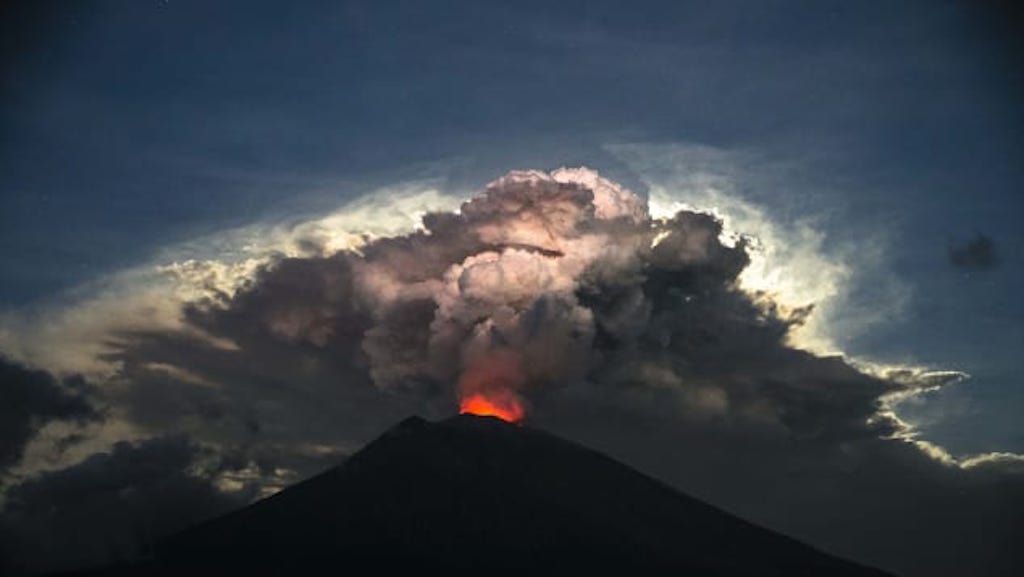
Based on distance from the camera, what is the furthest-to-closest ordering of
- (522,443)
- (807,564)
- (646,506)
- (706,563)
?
(522,443) → (646,506) → (807,564) → (706,563)

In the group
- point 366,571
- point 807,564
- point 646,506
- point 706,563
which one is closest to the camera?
point 366,571

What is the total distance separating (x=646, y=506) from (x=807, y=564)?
1071 inches

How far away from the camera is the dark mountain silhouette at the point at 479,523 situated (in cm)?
13475

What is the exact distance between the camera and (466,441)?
6791 inches

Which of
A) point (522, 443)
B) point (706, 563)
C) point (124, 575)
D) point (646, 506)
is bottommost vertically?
point (124, 575)

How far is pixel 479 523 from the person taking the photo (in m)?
148

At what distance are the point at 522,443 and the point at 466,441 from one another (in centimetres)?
1060

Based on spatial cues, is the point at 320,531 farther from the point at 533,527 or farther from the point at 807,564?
the point at 807,564

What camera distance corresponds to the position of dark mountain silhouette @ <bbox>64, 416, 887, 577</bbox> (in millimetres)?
134750

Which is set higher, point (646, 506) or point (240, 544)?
point (646, 506)

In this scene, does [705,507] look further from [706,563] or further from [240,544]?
[240,544]

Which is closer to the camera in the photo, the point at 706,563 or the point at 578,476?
the point at 706,563

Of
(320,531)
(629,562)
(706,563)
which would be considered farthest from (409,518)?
(706,563)

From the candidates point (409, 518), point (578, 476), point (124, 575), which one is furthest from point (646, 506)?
point (124, 575)
